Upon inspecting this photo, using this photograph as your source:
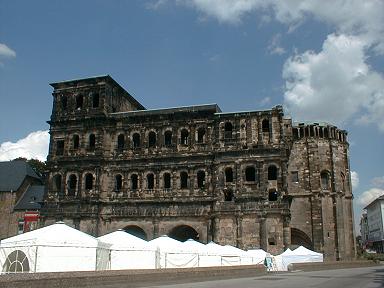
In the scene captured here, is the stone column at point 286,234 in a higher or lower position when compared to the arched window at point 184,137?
lower

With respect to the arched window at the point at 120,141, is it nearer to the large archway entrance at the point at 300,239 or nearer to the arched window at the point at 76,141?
the arched window at the point at 76,141

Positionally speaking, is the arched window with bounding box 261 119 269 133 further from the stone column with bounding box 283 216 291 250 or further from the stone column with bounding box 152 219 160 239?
the stone column with bounding box 152 219 160 239

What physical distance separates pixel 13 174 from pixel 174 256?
124ft

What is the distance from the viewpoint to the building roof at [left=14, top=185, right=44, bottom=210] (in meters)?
54.1

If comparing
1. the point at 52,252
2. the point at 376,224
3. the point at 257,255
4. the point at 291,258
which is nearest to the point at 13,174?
the point at 257,255

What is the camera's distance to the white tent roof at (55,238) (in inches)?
846

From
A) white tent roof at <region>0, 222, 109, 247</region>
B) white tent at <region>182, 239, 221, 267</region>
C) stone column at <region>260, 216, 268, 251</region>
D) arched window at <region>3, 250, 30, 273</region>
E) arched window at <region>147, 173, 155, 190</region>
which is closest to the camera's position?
arched window at <region>3, 250, 30, 273</region>

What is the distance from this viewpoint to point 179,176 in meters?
41.1

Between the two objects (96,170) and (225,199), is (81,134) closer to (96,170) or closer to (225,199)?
(96,170)

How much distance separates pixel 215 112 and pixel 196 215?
31.8ft

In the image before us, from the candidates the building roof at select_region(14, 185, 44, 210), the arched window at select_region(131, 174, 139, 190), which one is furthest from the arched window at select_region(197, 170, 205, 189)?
the building roof at select_region(14, 185, 44, 210)

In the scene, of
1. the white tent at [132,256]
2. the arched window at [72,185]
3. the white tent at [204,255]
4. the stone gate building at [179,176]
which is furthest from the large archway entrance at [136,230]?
the white tent at [132,256]

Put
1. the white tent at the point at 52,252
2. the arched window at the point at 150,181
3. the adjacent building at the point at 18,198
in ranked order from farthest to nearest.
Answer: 1. the adjacent building at the point at 18,198
2. the arched window at the point at 150,181
3. the white tent at the point at 52,252

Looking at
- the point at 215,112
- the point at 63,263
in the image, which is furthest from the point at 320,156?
the point at 63,263
